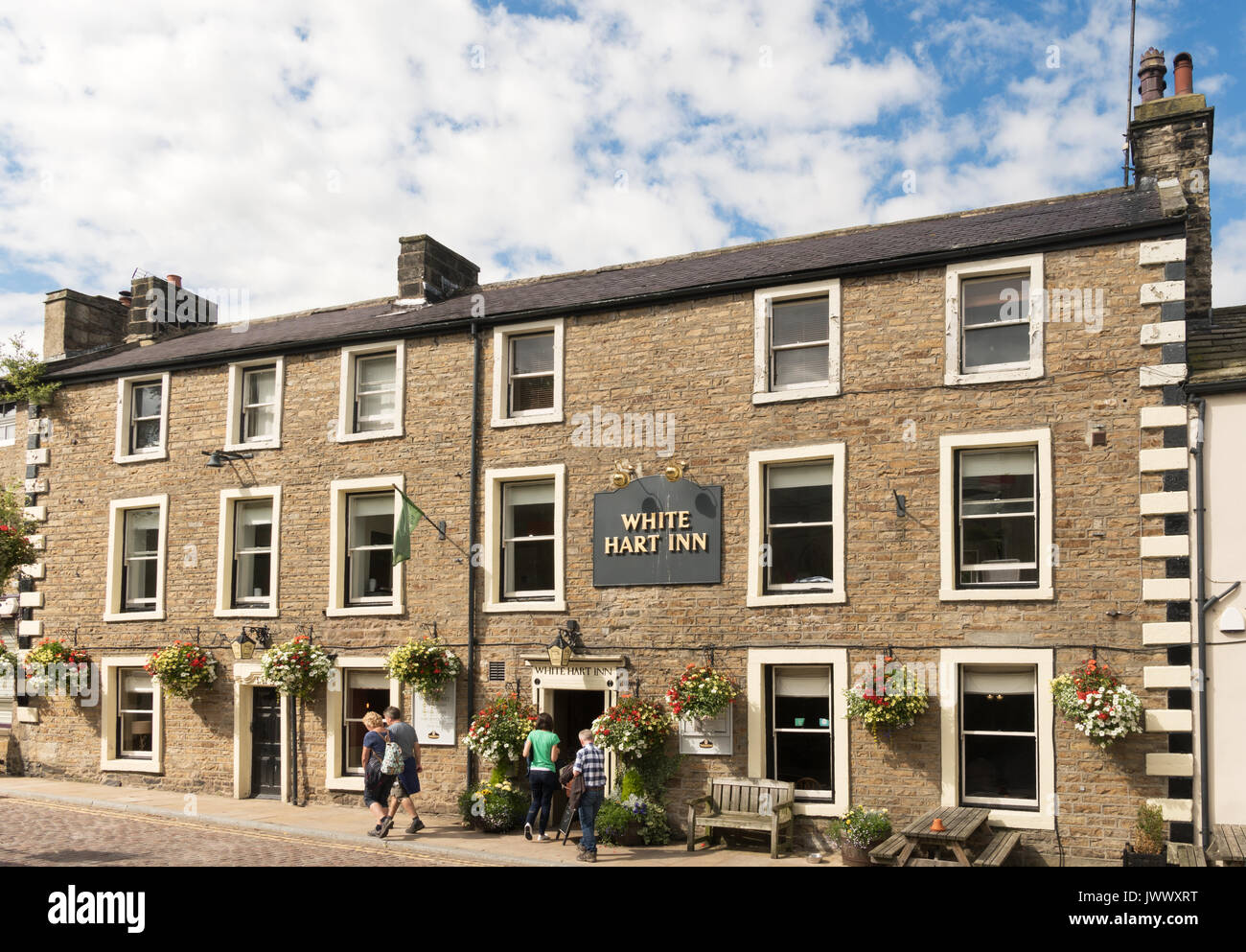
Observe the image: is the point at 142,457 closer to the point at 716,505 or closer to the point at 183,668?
the point at 183,668

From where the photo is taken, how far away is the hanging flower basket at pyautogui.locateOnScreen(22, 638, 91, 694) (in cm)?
2047

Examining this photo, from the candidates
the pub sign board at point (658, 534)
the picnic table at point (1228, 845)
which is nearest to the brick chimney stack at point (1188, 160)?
the picnic table at point (1228, 845)

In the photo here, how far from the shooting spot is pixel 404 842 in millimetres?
15148

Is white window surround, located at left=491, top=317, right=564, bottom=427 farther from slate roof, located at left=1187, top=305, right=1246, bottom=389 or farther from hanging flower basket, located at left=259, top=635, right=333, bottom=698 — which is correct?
slate roof, located at left=1187, top=305, right=1246, bottom=389

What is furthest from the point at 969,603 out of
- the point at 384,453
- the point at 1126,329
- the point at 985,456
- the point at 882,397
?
the point at 384,453

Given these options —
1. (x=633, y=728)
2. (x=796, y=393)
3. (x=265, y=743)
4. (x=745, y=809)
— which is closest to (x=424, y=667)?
(x=633, y=728)

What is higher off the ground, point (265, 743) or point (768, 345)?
point (768, 345)

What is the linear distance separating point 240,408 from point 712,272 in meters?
8.83

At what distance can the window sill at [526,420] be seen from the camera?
17375 mm

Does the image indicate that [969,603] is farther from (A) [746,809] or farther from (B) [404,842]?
(B) [404,842]

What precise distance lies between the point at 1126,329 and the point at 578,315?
772 cm

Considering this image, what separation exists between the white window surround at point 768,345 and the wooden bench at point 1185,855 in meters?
6.75

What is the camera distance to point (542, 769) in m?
15.0

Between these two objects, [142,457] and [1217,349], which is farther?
[142,457]
